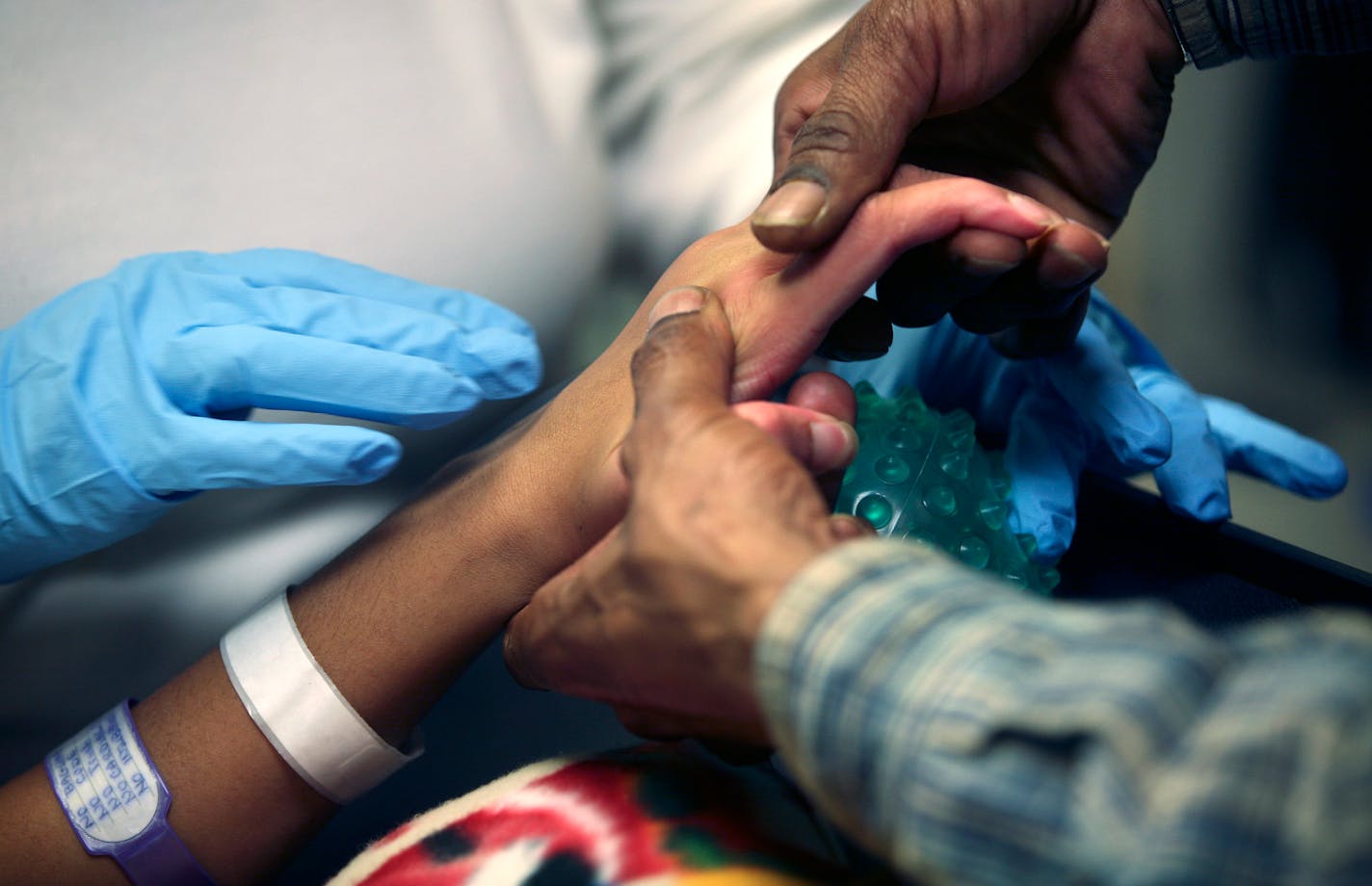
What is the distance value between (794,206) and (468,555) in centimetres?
33

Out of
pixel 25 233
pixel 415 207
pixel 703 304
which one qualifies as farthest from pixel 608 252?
pixel 25 233

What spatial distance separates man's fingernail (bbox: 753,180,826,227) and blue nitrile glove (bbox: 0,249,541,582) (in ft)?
0.70

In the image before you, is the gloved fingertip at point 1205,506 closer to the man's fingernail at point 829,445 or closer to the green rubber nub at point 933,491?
the green rubber nub at point 933,491

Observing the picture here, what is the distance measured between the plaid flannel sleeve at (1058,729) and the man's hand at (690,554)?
0.03 meters

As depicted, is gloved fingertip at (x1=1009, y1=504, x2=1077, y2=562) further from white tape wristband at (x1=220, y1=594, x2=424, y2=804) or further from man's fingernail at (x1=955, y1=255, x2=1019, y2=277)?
white tape wristband at (x1=220, y1=594, x2=424, y2=804)

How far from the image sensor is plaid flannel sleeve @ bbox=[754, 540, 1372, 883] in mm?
270

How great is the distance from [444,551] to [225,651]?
6.1 inches

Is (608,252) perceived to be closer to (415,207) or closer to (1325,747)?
(415,207)

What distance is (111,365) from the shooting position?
639 millimetres

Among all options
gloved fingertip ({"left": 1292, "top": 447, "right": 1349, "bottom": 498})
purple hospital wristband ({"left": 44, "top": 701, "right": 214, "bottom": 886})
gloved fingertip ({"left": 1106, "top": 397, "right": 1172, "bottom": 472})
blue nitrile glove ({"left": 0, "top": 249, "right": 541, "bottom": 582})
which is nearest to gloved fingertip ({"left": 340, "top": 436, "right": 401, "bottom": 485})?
blue nitrile glove ({"left": 0, "top": 249, "right": 541, "bottom": 582})

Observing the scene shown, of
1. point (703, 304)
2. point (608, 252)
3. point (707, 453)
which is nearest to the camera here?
point (707, 453)

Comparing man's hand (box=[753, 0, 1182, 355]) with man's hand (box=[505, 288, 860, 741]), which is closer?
man's hand (box=[505, 288, 860, 741])

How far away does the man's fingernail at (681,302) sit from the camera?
2.03 ft

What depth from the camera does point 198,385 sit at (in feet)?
2.09
